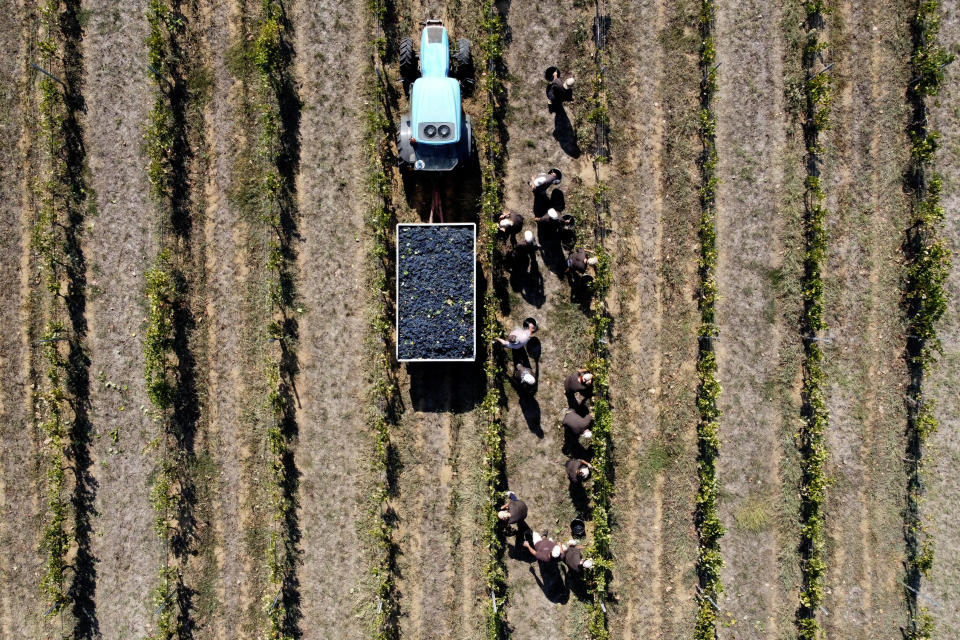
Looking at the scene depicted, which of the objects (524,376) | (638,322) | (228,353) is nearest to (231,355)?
(228,353)

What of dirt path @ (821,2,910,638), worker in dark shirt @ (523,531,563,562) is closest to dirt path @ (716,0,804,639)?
dirt path @ (821,2,910,638)

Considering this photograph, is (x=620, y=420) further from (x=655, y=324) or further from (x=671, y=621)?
(x=671, y=621)

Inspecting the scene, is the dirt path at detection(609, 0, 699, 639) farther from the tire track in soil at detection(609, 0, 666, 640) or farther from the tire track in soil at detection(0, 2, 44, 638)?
the tire track in soil at detection(0, 2, 44, 638)

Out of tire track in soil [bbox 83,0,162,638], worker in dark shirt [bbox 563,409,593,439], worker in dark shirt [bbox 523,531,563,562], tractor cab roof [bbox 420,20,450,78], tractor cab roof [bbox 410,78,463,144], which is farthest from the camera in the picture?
tire track in soil [bbox 83,0,162,638]

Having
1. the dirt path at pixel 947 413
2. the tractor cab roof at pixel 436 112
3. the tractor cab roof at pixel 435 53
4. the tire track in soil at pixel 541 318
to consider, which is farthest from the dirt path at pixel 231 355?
the dirt path at pixel 947 413

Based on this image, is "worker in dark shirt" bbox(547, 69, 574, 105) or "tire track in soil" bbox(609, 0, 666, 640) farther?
"tire track in soil" bbox(609, 0, 666, 640)

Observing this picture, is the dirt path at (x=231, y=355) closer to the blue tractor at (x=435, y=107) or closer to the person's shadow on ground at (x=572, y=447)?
Result: the blue tractor at (x=435, y=107)

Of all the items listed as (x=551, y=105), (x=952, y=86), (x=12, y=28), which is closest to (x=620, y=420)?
(x=551, y=105)
